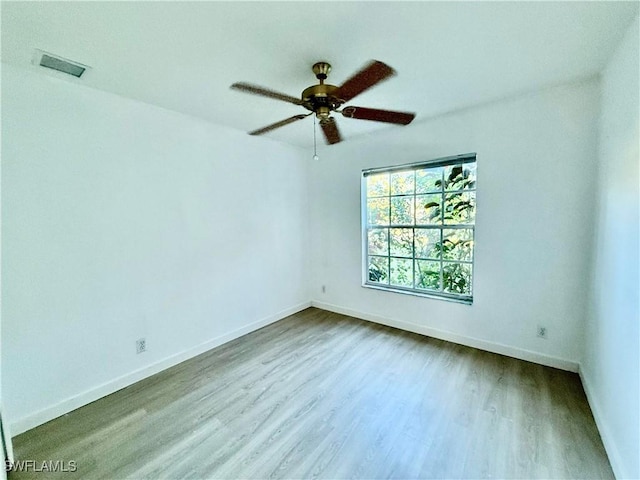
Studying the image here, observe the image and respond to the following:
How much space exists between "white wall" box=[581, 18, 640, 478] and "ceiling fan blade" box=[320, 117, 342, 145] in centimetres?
165

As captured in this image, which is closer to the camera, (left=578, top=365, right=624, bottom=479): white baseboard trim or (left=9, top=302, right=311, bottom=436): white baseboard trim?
(left=578, top=365, right=624, bottom=479): white baseboard trim

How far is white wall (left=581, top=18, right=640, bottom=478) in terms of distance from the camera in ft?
4.47

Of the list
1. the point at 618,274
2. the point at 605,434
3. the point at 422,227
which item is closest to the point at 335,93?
the point at 618,274

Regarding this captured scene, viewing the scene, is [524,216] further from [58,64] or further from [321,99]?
[58,64]

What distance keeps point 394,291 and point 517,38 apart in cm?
259

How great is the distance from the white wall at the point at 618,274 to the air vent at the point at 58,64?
330 cm

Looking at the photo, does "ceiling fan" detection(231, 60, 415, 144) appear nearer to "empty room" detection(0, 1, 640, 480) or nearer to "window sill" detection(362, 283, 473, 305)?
"empty room" detection(0, 1, 640, 480)

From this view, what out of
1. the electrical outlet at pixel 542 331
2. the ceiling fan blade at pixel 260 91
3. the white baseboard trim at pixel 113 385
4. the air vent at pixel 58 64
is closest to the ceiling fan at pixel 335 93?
the ceiling fan blade at pixel 260 91

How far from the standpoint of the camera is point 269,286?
3600mm

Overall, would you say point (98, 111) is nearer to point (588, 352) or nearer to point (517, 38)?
point (517, 38)

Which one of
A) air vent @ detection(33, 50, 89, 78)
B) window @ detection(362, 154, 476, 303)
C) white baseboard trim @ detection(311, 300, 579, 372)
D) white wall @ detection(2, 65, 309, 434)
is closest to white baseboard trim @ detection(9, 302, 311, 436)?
white wall @ detection(2, 65, 309, 434)

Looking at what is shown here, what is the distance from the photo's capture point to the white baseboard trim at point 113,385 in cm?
186

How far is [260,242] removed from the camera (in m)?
3.46

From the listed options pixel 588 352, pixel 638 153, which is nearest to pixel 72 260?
pixel 638 153
